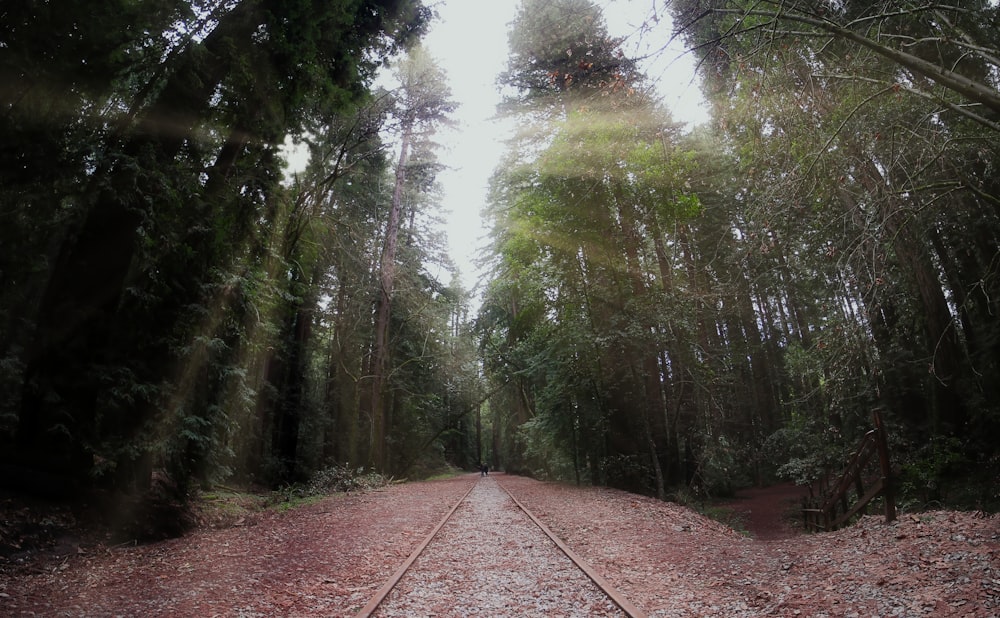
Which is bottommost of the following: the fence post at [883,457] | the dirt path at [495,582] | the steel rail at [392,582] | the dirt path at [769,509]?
the dirt path at [769,509]

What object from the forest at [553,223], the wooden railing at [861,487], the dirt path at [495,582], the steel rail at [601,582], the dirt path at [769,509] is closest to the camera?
the steel rail at [601,582]

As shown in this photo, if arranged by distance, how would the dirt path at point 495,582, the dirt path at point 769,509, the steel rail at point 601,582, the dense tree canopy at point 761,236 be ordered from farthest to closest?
the dirt path at point 769,509 < the dense tree canopy at point 761,236 < the dirt path at point 495,582 < the steel rail at point 601,582

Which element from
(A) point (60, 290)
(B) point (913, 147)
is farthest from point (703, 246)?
(A) point (60, 290)

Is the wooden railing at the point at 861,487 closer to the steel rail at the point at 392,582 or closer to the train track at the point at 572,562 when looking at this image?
the train track at the point at 572,562

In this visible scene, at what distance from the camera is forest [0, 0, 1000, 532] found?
5.70 metres

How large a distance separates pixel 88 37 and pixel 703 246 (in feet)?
60.9

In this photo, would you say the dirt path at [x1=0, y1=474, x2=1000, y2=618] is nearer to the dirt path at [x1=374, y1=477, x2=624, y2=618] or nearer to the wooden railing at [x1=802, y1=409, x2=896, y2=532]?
the dirt path at [x1=374, y1=477, x2=624, y2=618]

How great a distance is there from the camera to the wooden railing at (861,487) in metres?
6.50

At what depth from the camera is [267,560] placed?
19.3ft

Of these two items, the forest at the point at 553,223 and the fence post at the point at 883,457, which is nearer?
the forest at the point at 553,223

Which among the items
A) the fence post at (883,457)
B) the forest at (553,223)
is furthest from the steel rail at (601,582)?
the fence post at (883,457)

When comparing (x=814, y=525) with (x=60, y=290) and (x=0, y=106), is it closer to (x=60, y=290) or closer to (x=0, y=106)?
(x=60, y=290)

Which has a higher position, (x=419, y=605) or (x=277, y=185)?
(x=277, y=185)

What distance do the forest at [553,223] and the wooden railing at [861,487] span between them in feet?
2.22
